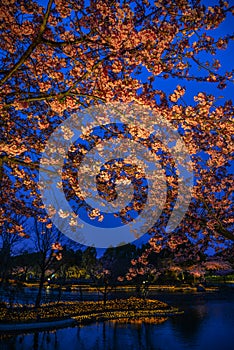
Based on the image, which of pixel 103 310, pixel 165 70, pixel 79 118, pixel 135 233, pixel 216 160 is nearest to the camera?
pixel 165 70

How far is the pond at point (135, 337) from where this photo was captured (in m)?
11.9

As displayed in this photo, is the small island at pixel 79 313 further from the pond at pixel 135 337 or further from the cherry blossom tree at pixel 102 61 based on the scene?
the cherry blossom tree at pixel 102 61

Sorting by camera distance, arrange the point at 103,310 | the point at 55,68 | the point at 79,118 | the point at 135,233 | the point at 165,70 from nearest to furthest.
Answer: the point at 165,70
the point at 55,68
the point at 79,118
the point at 135,233
the point at 103,310

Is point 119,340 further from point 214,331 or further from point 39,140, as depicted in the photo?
point 39,140

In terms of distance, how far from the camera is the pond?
1186cm

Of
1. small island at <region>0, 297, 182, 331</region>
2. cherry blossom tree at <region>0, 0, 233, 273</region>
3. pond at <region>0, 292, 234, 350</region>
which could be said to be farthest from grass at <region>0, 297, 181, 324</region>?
cherry blossom tree at <region>0, 0, 233, 273</region>

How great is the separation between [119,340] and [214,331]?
4847mm

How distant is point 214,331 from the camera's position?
14945 millimetres

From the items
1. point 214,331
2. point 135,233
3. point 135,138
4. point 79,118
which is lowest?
point 214,331

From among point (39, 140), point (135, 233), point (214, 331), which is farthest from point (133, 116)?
point (214, 331)

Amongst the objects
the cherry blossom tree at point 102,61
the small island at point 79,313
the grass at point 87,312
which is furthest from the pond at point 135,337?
the cherry blossom tree at point 102,61

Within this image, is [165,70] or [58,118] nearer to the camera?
[165,70]

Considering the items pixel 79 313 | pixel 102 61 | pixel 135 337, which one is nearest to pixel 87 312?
pixel 79 313

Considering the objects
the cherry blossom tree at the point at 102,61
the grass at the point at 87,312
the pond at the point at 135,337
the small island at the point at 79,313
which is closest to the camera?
the cherry blossom tree at the point at 102,61
